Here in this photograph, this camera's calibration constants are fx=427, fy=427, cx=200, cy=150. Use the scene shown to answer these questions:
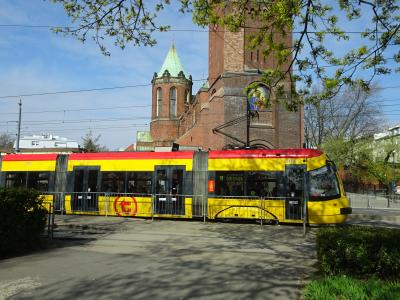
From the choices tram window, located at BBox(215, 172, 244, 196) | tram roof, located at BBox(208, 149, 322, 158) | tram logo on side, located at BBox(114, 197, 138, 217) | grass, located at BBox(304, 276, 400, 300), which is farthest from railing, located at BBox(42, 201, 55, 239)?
grass, located at BBox(304, 276, 400, 300)

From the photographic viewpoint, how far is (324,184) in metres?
16.5

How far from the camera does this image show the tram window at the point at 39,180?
20891 millimetres

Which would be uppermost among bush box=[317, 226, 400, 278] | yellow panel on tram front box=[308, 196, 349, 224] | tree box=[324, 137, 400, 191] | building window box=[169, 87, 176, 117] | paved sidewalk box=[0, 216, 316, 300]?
building window box=[169, 87, 176, 117]

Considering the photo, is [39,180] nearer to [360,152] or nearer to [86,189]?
[86,189]

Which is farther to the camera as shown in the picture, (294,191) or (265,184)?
(265,184)

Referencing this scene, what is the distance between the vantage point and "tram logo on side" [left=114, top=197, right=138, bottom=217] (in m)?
19.0

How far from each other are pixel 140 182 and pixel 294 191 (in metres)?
6.84

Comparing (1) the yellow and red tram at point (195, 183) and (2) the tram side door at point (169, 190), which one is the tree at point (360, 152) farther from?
(2) the tram side door at point (169, 190)

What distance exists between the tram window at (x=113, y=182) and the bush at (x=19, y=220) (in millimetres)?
7911

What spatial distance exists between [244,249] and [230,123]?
23673 millimetres

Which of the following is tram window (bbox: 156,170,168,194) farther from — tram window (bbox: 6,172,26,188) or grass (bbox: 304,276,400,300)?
grass (bbox: 304,276,400,300)

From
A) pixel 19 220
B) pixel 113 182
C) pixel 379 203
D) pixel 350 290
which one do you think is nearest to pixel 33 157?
pixel 113 182

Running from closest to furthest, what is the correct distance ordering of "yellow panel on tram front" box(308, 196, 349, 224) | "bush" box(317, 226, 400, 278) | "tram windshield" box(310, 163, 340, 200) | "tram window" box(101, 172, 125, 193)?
"bush" box(317, 226, 400, 278) < "yellow panel on tram front" box(308, 196, 349, 224) < "tram windshield" box(310, 163, 340, 200) < "tram window" box(101, 172, 125, 193)

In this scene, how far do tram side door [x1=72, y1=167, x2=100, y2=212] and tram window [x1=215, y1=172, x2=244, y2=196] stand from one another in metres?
5.83
